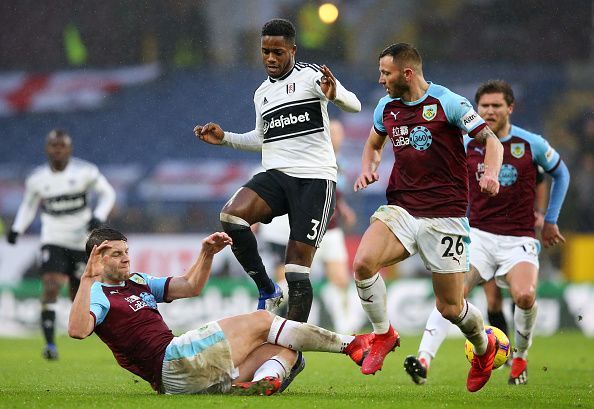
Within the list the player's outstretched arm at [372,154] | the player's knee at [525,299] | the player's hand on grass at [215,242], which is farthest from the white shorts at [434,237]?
the player's knee at [525,299]

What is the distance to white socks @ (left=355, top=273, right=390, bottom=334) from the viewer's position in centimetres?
765

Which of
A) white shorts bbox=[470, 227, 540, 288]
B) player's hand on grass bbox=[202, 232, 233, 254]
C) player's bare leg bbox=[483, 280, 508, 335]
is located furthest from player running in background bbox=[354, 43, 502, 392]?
player's bare leg bbox=[483, 280, 508, 335]

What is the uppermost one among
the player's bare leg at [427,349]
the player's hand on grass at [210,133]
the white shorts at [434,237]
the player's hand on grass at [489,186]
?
the player's hand on grass at [210,133]

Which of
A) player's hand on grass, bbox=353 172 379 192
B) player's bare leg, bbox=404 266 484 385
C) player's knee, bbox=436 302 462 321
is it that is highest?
player's hand on grass, bbox=353 172 379 192

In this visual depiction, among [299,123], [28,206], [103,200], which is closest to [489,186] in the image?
[299,123]

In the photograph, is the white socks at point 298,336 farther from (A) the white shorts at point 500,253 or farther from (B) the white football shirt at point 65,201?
(B) the white football shirt at point 65,201

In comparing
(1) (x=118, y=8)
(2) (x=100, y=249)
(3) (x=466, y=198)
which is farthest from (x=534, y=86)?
(2) (x=100, y=249)

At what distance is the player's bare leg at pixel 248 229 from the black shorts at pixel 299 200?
3.1 inches

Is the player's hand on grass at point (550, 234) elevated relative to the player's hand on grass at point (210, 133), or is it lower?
lower

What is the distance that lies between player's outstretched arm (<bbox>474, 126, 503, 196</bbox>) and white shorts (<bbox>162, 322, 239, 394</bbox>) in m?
1.98

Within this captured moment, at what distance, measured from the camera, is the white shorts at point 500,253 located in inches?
368

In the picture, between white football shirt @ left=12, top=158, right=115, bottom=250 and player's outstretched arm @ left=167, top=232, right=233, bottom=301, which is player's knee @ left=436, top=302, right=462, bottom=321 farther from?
white football shirt @ left=12, top=158, right=115, bottom=250

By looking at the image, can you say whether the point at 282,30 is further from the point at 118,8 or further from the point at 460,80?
the point at 118,8

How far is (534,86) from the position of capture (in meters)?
23.1
